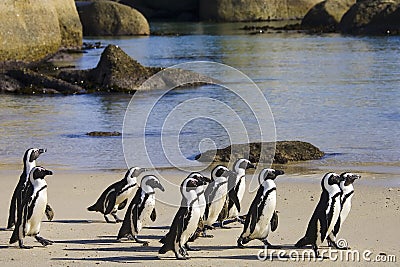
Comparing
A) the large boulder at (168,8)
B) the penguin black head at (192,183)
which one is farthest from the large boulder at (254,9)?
the penguin black head at (192,183)

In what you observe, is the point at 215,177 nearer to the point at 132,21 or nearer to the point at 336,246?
the point at 336,246

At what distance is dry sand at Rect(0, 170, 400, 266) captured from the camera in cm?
775

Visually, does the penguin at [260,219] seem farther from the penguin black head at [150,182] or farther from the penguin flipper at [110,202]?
the penguin flipper at [110,202]

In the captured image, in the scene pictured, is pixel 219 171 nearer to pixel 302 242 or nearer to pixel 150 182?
pixel 150 182

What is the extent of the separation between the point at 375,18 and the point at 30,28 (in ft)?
60.1


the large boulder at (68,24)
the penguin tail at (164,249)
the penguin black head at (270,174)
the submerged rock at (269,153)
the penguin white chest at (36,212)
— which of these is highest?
the penguin black head at (270,174)

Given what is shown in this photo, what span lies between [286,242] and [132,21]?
38.2m

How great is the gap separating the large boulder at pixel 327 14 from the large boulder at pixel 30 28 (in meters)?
16.1

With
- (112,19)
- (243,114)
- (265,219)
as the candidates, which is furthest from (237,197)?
(112,19)

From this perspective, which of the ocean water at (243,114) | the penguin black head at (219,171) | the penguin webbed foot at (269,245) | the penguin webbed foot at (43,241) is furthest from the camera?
the ocean water at (243,114)

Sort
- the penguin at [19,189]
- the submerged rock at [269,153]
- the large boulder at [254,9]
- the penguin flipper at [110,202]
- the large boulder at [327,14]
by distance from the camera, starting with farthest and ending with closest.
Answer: the large boulder at [254,9], the large boulder at [327,14], the submerged rock at [269,153], the penguin flipper at [110,202], the penguin at [19,189]

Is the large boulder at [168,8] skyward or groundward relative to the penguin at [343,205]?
groundward

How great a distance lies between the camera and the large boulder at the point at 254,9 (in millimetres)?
54031

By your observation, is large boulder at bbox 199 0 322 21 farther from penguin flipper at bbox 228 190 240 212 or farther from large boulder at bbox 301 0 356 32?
penguin flipper at bbox 228 190 240 212
